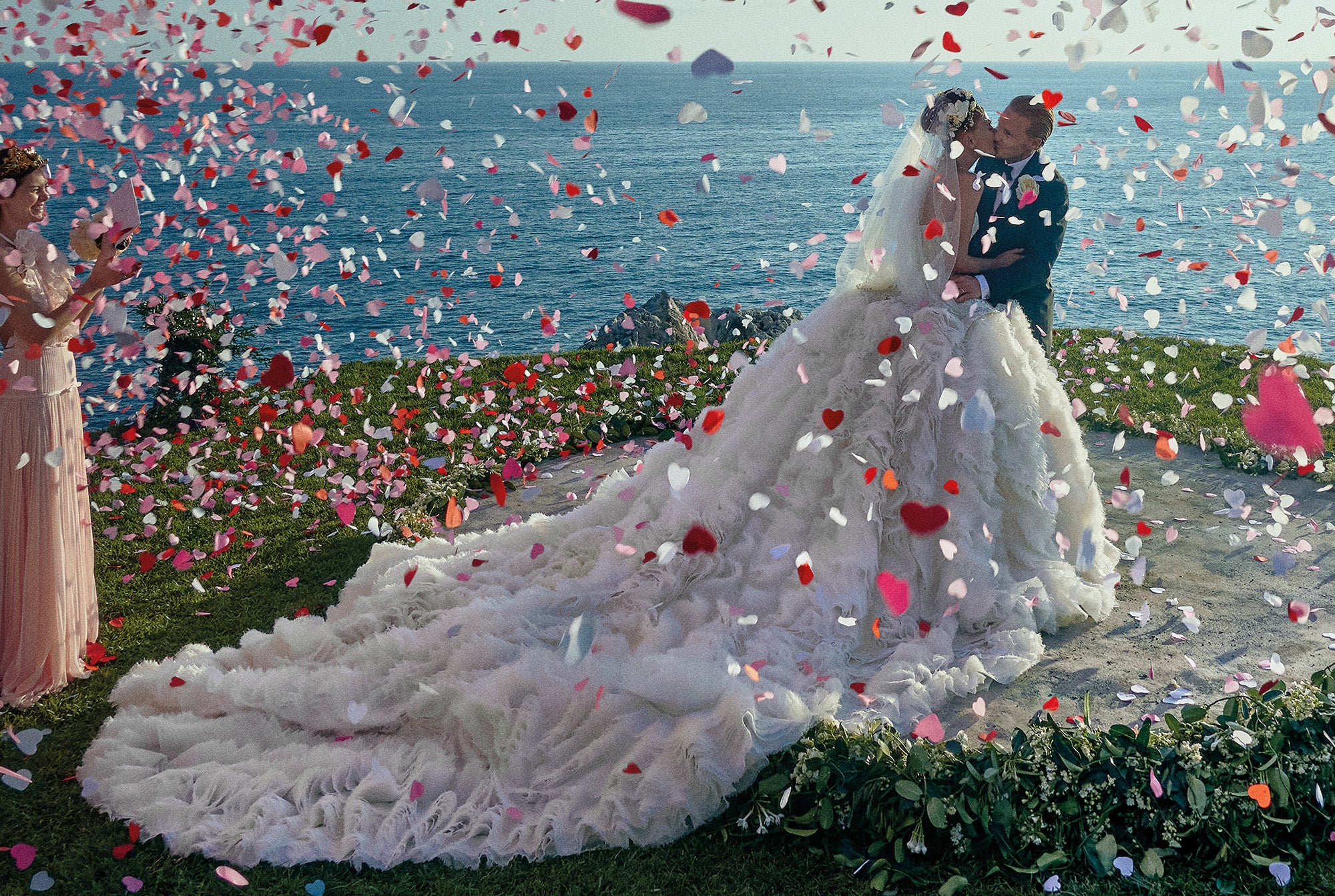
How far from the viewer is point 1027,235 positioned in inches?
236

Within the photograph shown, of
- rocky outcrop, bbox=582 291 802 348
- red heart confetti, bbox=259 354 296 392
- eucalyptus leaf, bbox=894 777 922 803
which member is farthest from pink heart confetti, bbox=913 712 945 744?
rocky outcrop, bbox=582 291 802 348

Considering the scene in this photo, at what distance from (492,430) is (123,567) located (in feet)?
9.64

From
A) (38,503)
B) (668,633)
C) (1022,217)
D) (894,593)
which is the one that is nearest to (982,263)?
(1022,217)

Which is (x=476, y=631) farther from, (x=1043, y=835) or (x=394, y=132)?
(x=394, y=132)

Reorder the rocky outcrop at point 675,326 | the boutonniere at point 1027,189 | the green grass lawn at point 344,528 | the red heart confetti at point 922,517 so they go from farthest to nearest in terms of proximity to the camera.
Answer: the rocky outcrop at point 675,326, the boutonniere at point 1027,189, the red heart confetti at point 922,517, the green grass lawn at point 344,528

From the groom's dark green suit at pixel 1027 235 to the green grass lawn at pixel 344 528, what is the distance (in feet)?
8.91

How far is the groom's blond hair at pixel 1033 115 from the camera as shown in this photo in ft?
17.7

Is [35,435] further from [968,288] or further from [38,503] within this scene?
[968,288]

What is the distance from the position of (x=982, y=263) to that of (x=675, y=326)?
336 inches

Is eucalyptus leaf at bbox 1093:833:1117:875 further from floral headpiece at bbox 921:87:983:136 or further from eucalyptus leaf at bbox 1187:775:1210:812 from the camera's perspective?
floral headpiece at bbox 921:87:983:136

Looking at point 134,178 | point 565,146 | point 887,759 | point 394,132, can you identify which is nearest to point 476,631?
point 887,759

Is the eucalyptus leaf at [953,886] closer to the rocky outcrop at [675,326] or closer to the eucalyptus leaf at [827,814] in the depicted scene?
the eucalyptus leaf at [827,814]

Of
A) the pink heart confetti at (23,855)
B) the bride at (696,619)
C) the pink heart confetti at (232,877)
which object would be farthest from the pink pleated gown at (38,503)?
the pink heart confetti at (232,877)

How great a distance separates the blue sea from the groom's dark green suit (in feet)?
1.10
